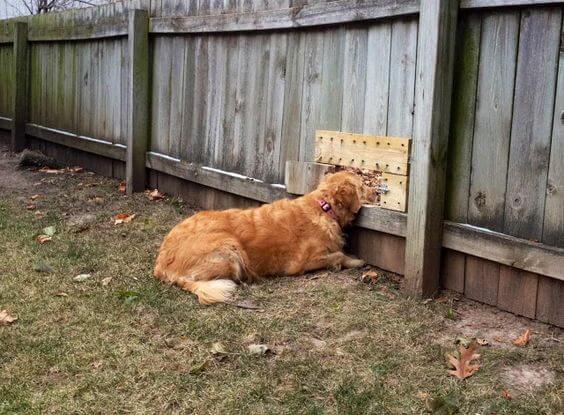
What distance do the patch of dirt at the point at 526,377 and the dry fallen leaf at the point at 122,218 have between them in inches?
→ 171

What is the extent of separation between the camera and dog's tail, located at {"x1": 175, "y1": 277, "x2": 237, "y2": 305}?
179 inches

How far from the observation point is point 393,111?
4.74 meters

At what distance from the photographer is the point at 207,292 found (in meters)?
4.57

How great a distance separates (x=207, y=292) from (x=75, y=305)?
0.89 m

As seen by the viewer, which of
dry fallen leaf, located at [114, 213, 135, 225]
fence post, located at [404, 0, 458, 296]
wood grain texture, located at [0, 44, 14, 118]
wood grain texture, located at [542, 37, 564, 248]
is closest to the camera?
wood grain texture, located at [542, 37, 564, 248]

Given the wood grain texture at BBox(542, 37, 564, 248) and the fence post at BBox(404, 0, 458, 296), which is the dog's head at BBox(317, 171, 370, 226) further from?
the wood grain texture at BBox(542, 37, 564, 248)

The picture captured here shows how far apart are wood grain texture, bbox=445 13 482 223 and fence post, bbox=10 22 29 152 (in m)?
8.84

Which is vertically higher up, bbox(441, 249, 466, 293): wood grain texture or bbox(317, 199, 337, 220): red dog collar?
bbox(317, 199, 337, 220): red dog collar

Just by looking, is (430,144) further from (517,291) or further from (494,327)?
(494,327)

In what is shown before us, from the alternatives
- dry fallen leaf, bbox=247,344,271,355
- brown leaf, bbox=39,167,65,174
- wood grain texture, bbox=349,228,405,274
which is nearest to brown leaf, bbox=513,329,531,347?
wood grain texture, bbox=349,228,405,274

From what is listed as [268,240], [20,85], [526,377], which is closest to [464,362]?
[526,377]

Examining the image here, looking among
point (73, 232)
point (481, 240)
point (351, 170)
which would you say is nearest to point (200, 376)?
point (481, 240)

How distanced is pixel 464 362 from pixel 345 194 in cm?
180

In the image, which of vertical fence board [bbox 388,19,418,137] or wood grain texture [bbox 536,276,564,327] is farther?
vertical fence board [bbox 388,19,418,137]
